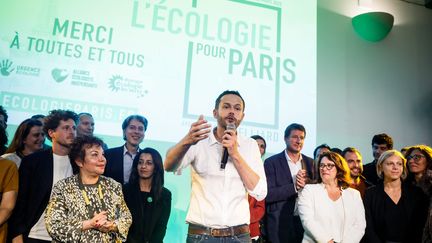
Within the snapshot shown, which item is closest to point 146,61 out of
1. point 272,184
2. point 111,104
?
point 111,104

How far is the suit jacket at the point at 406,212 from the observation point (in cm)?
277

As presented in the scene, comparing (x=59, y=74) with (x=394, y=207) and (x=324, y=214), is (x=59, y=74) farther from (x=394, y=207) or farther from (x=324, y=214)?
(x=394, y=207)

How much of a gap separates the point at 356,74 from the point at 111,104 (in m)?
3.45

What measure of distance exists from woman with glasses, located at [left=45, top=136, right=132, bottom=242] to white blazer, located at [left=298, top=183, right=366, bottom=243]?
1.27m

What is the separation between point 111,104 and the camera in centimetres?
387

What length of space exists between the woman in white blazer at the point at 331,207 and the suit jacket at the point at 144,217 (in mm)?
1045

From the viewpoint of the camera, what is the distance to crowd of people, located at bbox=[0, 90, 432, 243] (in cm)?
190

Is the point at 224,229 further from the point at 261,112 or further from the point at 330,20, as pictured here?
the point at 330,20

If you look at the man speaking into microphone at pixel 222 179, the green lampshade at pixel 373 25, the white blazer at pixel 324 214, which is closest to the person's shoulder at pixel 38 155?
the man speaking into microphone at pixel 222 179

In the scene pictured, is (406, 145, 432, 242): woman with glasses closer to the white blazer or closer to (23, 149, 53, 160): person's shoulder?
the white blazer

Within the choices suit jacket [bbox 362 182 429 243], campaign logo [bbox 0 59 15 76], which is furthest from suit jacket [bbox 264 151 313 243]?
campaign logo [bbox 0 59 15 76]

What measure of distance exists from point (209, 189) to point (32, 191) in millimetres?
1262

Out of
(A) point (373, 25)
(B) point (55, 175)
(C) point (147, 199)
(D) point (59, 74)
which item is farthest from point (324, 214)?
(A) point (373, 25)

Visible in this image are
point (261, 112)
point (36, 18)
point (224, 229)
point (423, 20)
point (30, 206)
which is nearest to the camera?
point (224, 229)
